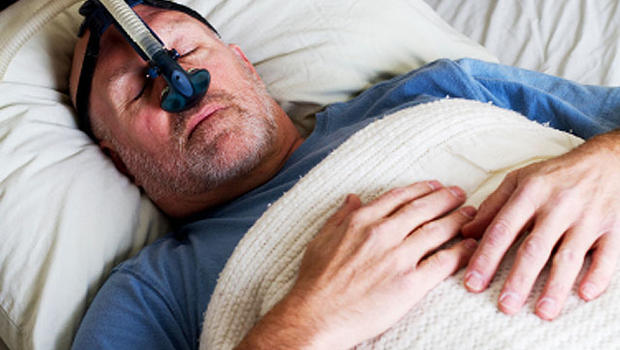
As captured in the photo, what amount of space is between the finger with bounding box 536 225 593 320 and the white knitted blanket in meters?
0.02

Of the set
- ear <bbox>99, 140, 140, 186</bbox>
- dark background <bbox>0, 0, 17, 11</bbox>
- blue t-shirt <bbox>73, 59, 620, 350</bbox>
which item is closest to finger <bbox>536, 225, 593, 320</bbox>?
blue t-shirt <bbox>73, 59, 620, 350</bbox>

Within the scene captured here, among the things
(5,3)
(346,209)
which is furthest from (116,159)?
(346,209)

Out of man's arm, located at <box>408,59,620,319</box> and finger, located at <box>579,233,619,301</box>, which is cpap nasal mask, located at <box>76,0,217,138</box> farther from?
finger, located at <box>579,233,619,301</box>

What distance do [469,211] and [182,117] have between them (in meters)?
0.66

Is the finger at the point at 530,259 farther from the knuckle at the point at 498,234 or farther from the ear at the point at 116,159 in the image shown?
the ear at the point at 116,159

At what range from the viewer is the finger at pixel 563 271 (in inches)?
25.0

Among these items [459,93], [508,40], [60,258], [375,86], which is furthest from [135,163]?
[508,40]

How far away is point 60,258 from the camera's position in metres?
1.04

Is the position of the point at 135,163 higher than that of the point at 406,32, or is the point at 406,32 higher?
the point at 406,32

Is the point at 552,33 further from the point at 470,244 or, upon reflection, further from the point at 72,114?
the point at 72,114

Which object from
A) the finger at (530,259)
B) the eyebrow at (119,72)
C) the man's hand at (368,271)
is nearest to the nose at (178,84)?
the eyebrow at (119,72)

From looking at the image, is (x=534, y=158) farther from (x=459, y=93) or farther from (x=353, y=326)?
(x=353, y=326)

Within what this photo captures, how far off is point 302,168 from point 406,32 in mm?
525

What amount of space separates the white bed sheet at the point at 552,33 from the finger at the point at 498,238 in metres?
0.87
